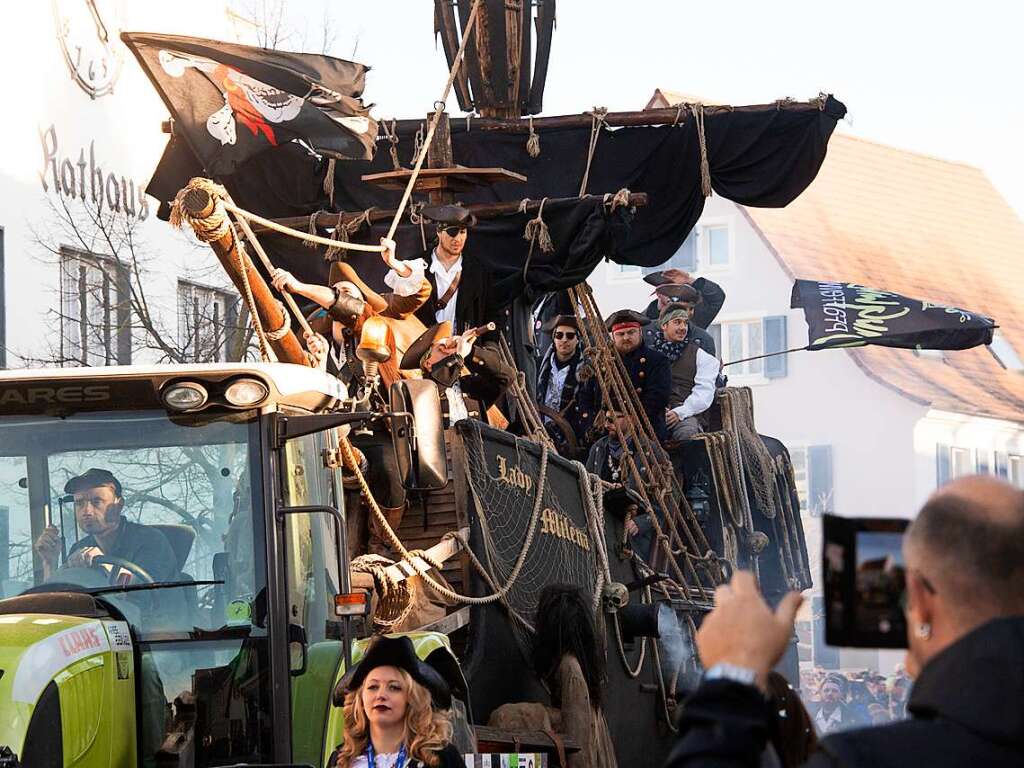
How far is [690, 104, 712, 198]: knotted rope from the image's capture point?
56.3 ft

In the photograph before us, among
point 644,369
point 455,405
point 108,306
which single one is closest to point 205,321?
point 108,306

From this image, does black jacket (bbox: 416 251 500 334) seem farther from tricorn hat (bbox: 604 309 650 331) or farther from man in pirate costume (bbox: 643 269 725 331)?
man in pirate costume (bbox: 643 269 725 331)

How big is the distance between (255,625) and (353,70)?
553 cm

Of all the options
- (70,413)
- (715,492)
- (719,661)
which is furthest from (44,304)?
(719,661)

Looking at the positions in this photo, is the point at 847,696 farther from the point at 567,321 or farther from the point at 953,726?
the point at 953,726

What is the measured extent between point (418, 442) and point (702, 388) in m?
10.4

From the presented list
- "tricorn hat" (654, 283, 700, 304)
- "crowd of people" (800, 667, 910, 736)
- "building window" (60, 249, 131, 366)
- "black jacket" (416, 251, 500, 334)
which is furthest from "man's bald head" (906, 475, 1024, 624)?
"crowd of people" (800, 667, 910, 736)

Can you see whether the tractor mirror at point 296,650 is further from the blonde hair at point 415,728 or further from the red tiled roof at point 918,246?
the red tiled roof at point 918,246

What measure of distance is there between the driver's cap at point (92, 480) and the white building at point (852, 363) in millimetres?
29794

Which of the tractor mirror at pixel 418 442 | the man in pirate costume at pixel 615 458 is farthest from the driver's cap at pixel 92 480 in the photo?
the man in pirate costume at pixel 615 458

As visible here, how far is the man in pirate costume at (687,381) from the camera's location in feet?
57.6

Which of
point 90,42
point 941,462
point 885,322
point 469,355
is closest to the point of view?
point 469,355

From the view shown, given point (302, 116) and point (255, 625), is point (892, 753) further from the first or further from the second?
point (302, 116)

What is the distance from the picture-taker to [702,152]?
17.3 metres
